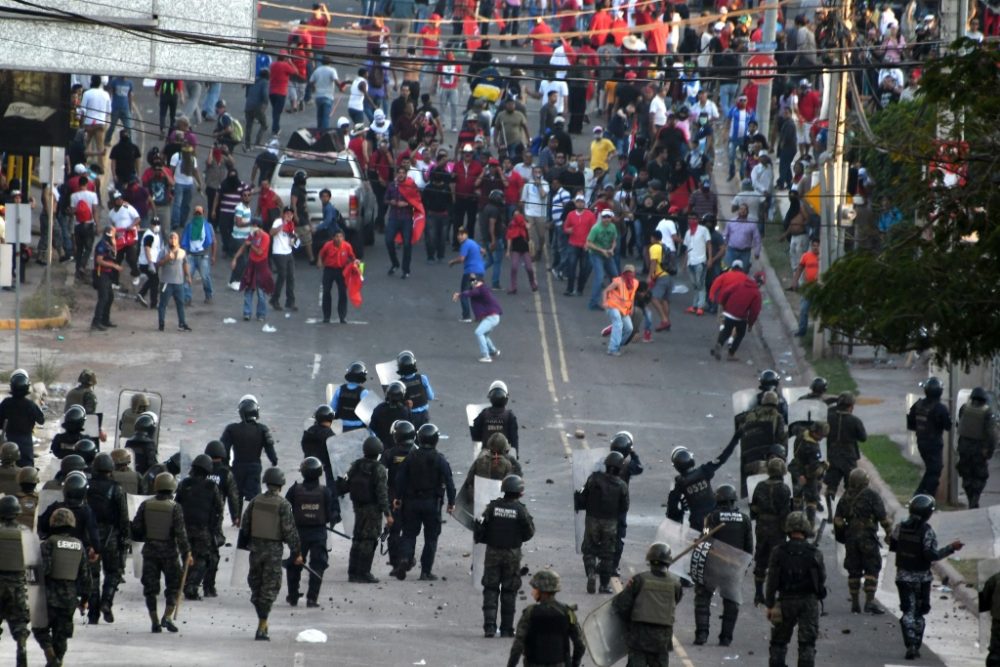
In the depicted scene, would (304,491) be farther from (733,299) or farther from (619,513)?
(733,299)

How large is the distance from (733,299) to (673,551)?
12.6m

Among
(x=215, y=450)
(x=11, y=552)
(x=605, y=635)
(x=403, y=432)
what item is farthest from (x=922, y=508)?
(x=11, y=552)

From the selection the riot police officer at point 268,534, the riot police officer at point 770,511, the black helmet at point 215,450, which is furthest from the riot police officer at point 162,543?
the riot police officer at point 770,511

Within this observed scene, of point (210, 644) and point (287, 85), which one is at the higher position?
point (287, 85)

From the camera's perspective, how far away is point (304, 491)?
1756cm

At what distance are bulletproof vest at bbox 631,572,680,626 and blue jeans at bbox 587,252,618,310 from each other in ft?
55.6

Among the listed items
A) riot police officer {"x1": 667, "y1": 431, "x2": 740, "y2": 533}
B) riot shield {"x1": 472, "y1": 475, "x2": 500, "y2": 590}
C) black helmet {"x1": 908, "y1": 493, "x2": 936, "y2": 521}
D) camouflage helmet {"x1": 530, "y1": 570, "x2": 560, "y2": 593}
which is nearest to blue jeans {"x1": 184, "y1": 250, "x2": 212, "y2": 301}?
riot shield {"x1": 472, "y1": 475, "x2": 500, "y2": 590}

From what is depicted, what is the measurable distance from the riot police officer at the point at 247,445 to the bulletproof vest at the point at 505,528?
3.65m

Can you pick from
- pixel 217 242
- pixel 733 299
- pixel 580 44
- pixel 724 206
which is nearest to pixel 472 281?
pixel 733 299

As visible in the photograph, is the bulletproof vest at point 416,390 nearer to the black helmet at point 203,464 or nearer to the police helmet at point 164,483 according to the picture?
the black helmet at point 203,464

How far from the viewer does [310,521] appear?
17594 mm

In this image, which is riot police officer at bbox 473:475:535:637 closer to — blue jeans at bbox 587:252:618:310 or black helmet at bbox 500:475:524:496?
black helmet at bbox 500:475:524:496

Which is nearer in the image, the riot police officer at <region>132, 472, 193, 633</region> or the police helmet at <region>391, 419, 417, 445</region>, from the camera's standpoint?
the riot police officer at <region>132, 472, 193, 633</region>

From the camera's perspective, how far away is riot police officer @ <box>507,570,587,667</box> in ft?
45.0
